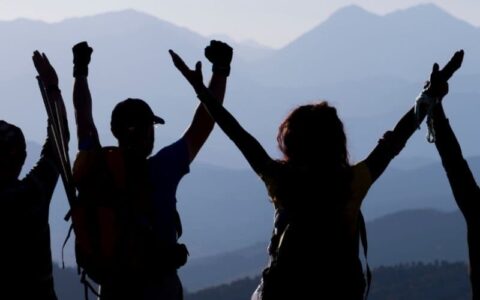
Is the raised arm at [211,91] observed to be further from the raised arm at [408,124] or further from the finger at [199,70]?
the raised arm at [408,124]

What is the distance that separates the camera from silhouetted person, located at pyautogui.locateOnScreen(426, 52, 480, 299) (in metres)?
4.52

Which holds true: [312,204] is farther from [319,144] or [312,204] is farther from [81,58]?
[81,58]

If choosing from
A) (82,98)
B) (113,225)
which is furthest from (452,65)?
(82,98)

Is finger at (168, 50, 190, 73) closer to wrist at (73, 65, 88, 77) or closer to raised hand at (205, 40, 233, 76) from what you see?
raised hand at (205, 40, 233, 76)

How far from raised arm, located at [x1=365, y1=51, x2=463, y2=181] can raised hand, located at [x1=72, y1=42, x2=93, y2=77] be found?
71.1 inches

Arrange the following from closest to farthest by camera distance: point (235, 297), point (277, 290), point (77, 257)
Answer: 1. point (277, 290)
2. point (77, 257)
3. point (235, 297)

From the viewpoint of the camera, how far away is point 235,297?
356 ft

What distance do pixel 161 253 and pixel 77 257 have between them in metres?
0.44

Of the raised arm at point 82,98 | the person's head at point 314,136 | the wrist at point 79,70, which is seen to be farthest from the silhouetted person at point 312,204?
the wrist at point 79,70

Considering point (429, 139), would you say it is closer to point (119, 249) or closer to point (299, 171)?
point (299, 171)

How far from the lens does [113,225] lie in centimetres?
484

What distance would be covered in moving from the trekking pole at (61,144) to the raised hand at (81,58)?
24 cm

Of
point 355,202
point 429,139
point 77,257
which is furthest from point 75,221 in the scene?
point 429,139

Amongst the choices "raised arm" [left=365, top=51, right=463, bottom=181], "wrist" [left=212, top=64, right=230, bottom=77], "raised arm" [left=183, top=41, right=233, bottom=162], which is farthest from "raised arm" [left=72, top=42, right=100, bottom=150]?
"raised arm" [left=365, top=51, right=463, bottom=181]
